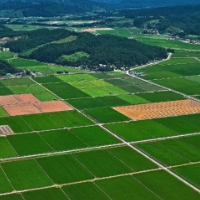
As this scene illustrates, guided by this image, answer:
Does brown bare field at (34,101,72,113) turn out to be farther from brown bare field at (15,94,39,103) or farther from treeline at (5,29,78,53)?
treeline at (5,29,78,53)

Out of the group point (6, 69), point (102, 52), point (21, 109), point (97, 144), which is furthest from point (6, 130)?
point (102, 52)

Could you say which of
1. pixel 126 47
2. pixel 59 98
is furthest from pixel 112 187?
pixel 126 47

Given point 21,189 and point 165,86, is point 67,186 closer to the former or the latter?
point 21,189

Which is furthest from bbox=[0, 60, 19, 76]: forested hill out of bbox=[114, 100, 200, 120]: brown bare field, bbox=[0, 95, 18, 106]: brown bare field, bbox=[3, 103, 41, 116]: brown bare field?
bbox=[114, 100, 200, 120]: brown bare field

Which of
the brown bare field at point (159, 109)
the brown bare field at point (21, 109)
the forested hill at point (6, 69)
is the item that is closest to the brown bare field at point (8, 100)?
the brown bare field at point (21, 109)

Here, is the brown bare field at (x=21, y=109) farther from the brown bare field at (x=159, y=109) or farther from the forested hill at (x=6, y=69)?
the forested hill at (x=6, y=69)

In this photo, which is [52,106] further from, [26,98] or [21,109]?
[26,98]
